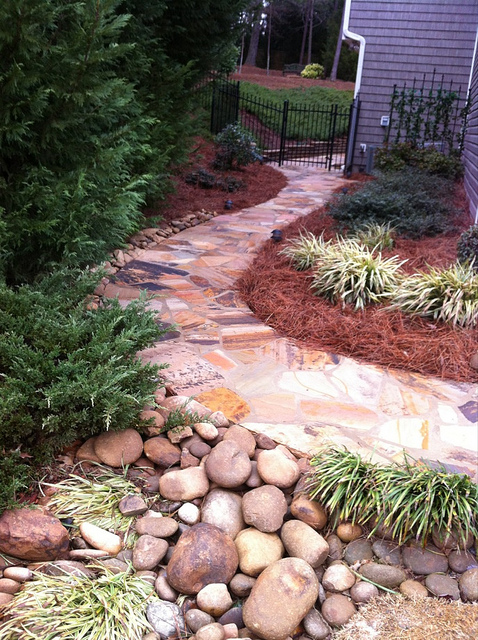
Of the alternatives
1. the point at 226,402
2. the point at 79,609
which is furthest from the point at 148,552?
the point at 226,402

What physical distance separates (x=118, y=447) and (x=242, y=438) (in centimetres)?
60

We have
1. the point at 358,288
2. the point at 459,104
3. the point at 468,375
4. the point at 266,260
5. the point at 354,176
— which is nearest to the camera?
the point at 468,375

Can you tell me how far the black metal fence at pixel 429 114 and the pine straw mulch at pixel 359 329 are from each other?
650cm

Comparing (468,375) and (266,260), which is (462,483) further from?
(266,260)

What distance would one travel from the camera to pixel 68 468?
2.45m

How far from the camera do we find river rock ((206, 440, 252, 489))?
238cm

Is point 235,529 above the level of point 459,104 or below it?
below

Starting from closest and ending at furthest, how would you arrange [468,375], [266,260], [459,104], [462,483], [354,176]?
[462,483] → [468,375] → [266,260] → [459,104] → [354,176]

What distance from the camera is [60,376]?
2.47 m

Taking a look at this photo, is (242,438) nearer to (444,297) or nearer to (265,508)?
(265,508)

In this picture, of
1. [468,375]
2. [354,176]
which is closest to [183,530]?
[468,375]

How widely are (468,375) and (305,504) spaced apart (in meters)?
1.78

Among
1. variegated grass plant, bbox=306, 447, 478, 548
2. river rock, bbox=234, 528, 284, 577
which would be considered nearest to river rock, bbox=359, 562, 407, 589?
variegated grass plant, bbox=306, 447, 478, 548

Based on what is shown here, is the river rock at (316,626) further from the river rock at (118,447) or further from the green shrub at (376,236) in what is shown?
the green shrub at (376,236)
